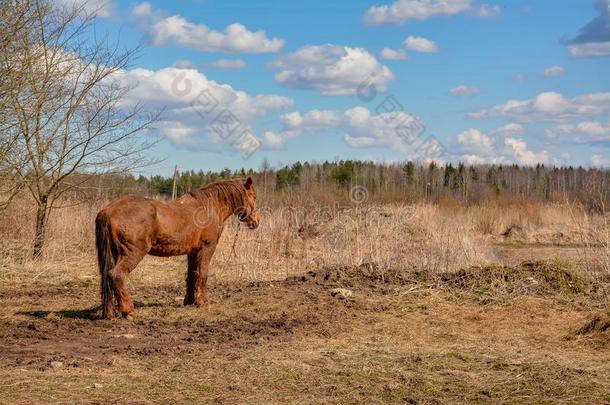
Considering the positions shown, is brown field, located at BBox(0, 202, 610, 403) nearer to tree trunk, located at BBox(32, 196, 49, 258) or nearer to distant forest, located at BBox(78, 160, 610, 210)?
tree trunk, located at BBox(32, 196, 49, 258)

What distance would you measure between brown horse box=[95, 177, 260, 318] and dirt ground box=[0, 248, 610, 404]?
462 millimetres

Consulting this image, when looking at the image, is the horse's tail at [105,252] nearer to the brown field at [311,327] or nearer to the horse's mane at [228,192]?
the brown field at [311,327]

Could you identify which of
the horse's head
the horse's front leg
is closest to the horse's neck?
the horse's head

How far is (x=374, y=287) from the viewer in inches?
459

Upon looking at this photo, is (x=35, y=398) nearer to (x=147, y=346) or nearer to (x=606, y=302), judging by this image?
(x=147, y=346)

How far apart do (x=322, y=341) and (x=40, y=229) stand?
30.2ft

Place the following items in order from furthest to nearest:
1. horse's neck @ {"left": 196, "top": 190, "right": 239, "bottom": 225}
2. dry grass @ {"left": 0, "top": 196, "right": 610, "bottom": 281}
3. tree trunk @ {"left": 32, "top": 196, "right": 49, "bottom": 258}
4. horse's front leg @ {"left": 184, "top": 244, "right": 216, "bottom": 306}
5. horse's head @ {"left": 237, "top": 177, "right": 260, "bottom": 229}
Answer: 1. tree trunk @ {"left": 32, "top": 196, "right": 49, "bottom": 258}
2. dry grass @ {"left": 0, "top": 196, "right": 610, "bottom": 281}
3. horse's head @ {"left": 237, "top": 177, "right": 260, "bottom": 229}
4. horse's neck @ {"left": 196, "top": 190, "right": 239, "bottom": 225}
5. horse's front leg @ {"left": 184, "top": 244, "right": 216, "bottom": 306}

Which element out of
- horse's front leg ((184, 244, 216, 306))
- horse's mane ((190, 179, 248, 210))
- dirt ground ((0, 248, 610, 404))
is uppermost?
horse's mane ((190, 179, 248, 210))

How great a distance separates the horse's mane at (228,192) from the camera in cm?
1033

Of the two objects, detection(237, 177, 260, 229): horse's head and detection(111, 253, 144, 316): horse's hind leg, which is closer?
detection(111, 253, 144, 316): horse's hind leg

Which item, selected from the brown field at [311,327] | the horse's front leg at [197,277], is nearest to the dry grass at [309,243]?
the brown field at [311,327]

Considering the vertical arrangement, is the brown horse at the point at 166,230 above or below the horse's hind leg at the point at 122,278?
above

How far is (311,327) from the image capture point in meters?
8.73

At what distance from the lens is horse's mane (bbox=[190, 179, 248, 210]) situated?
10.3 meters
